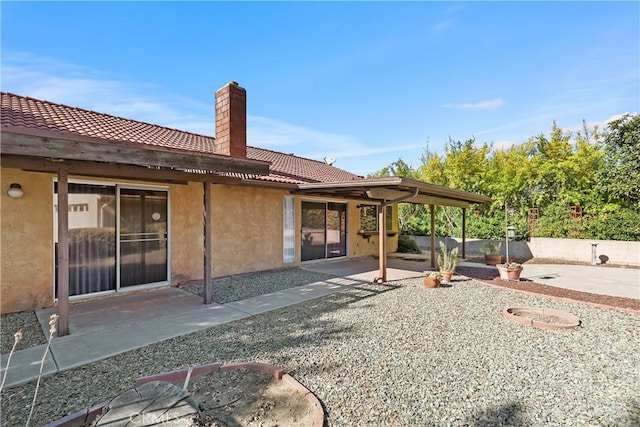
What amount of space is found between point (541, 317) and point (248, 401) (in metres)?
5.69

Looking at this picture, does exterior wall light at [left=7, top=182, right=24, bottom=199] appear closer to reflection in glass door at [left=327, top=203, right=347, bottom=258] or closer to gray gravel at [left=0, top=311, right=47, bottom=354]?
gray gravel at [left=0, top=311, right=47, bottom=354]

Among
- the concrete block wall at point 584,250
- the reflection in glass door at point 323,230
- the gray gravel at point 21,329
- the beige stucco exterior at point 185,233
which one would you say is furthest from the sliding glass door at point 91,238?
the concrete block wall at point 584,250

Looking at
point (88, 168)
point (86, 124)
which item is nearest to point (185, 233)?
point (88, 168)

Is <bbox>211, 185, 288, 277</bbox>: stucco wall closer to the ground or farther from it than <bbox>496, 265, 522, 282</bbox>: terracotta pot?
farther from it

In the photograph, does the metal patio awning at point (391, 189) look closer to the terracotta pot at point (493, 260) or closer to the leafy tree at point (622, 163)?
the terracotta pot at point (493, 260)

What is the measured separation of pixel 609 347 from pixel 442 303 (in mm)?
2665

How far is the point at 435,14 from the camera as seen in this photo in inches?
328

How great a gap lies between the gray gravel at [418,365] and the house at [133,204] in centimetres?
203

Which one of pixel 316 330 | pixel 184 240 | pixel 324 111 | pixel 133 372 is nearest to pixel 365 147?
pixel 324 111

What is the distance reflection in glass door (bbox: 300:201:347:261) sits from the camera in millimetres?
11172


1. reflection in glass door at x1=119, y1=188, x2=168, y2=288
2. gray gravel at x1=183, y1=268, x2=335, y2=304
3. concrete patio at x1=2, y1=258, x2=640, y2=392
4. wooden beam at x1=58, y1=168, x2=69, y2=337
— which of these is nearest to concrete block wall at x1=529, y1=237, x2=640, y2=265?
concrete patio at x1=2, y1=258, x2=640, y2=392

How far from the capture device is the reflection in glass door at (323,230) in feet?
36.7

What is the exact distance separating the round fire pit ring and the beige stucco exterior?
6.68 m

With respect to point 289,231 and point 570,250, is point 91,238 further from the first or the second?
point 570,250
